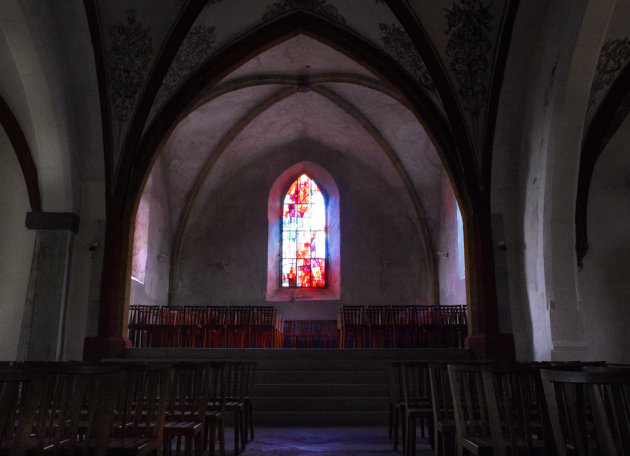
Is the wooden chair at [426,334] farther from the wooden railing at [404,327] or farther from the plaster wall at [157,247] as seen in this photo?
the plaster wall at [157,247]

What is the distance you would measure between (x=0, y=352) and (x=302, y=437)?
6.56 m

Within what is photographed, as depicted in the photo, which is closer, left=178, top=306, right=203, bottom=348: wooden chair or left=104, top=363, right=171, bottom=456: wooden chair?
left=104, top=363, right=171, bottom=456: wooden chair

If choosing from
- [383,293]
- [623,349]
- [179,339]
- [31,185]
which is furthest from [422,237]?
[31,185]

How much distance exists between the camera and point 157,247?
14789 millimetres

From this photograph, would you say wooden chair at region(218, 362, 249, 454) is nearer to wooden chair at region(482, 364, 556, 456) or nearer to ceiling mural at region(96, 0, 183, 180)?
wooden chair at region(482, 364, 556, 456)

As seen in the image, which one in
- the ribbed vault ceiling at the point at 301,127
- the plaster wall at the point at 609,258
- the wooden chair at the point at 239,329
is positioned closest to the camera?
the plaster wall at the point at 609,258

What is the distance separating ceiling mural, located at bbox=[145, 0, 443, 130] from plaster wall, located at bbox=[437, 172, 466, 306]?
452 centimetres

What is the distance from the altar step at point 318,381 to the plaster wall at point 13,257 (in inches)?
90.2

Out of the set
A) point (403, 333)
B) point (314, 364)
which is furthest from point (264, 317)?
point (314, 364)

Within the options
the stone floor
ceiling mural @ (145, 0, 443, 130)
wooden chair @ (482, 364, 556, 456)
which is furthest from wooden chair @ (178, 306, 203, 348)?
wooden chair @ (482, 364, 556, 456)

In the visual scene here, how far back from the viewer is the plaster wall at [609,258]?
10.5 metres

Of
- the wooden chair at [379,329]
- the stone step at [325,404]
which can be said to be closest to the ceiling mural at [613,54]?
the stone step at [325,404]

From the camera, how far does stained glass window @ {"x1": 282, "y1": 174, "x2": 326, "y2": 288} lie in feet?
54.0

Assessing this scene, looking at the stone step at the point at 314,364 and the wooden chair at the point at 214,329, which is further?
the wooden chair at the point at 214,329
